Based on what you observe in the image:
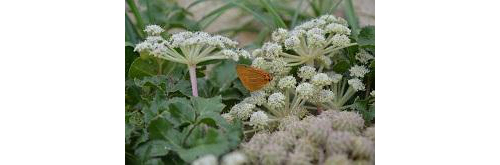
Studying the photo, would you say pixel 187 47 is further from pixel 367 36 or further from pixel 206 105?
pixel 367 36

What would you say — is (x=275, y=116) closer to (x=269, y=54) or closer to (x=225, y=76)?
(x=269, y=54)

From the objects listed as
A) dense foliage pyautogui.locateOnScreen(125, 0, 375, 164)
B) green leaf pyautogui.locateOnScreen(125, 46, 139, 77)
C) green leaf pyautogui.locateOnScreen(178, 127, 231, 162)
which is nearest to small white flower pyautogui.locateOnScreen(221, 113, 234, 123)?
dense foliage pyautogui.locateOnScreen(125, 0, 375, 164)

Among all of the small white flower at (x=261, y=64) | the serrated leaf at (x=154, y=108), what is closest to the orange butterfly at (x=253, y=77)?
the small white flower at (x=261, y=64)

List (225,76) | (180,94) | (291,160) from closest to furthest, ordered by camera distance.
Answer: (291,160) → (180,94) → (225,76)

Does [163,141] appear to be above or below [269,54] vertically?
below

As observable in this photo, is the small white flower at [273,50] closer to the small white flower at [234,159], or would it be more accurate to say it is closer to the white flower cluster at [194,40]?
the white flower cluster at [194,40]

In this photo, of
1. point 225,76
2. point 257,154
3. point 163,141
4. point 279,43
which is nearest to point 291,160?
point 257,154
